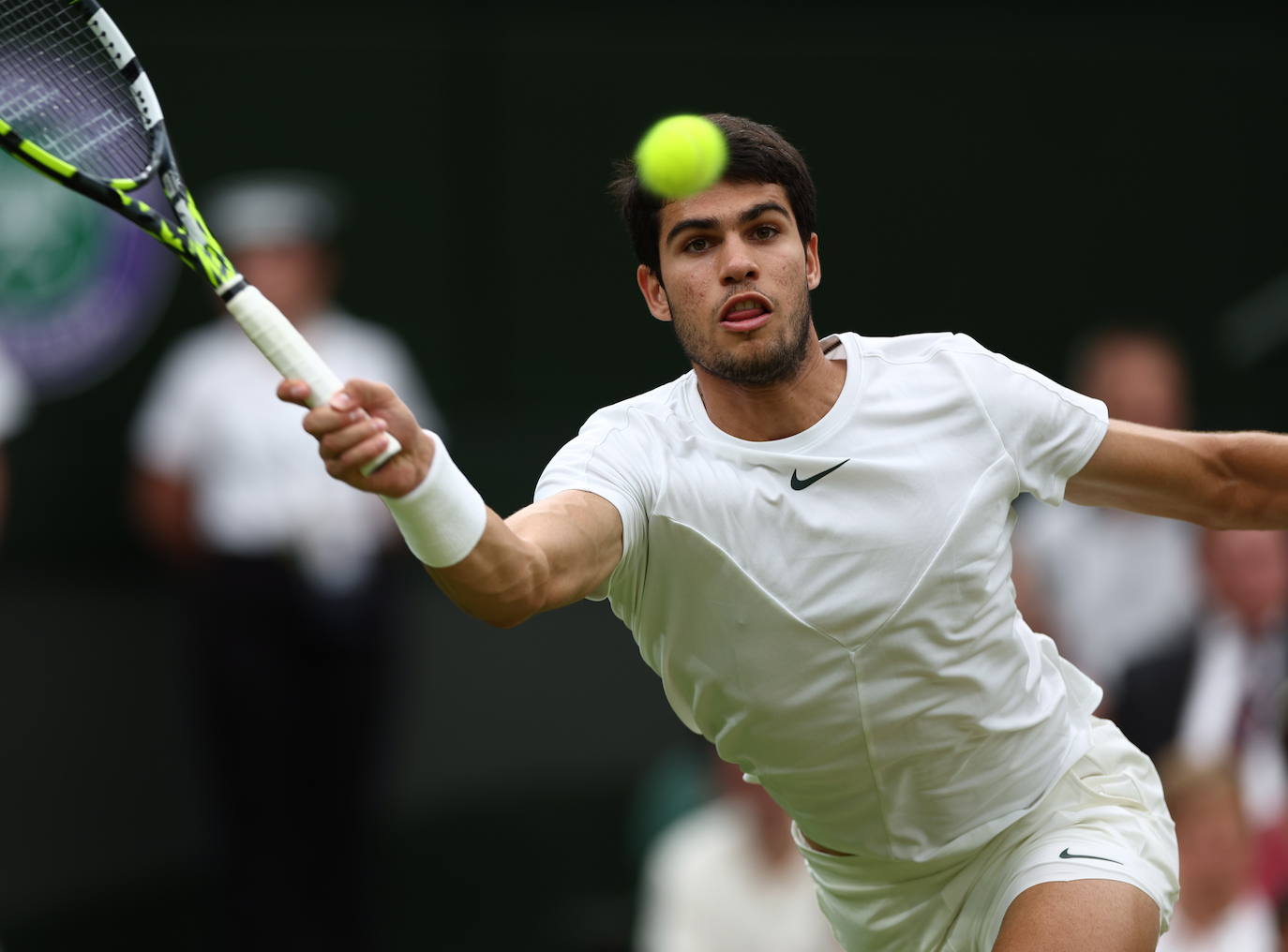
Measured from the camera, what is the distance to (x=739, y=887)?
6.75m

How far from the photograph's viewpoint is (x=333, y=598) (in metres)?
7.74

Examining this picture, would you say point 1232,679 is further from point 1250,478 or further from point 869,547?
point 869,547

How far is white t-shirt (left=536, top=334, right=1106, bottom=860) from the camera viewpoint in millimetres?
3967

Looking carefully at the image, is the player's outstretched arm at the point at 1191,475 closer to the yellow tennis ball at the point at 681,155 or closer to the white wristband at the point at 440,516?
the yellow tennis ball at the point at 681,155

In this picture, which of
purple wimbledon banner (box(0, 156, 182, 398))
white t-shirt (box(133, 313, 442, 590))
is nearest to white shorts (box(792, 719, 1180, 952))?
white t-shirt (box(133, 313, 442, 590))

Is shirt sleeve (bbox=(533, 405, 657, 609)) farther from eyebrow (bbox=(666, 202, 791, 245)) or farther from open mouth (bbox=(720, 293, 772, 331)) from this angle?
eyebrow (bbox=(666, 202, 791, 245))

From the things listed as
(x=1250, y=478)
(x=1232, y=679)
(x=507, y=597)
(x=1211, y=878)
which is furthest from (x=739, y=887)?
(x=507, y=597)

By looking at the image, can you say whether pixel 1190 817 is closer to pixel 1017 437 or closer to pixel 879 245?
pixel 1017 437

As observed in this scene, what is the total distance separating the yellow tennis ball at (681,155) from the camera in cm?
381

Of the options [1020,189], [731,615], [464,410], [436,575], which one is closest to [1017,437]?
[731,615]

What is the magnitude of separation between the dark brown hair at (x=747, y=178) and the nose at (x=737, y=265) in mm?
144

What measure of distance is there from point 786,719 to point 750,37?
5496 mm

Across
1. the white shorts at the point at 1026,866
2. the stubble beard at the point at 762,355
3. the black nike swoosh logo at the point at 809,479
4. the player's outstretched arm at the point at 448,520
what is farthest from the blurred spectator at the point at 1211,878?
the player's outstretched arm at the point at 448,520

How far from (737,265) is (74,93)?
4.65 ft
